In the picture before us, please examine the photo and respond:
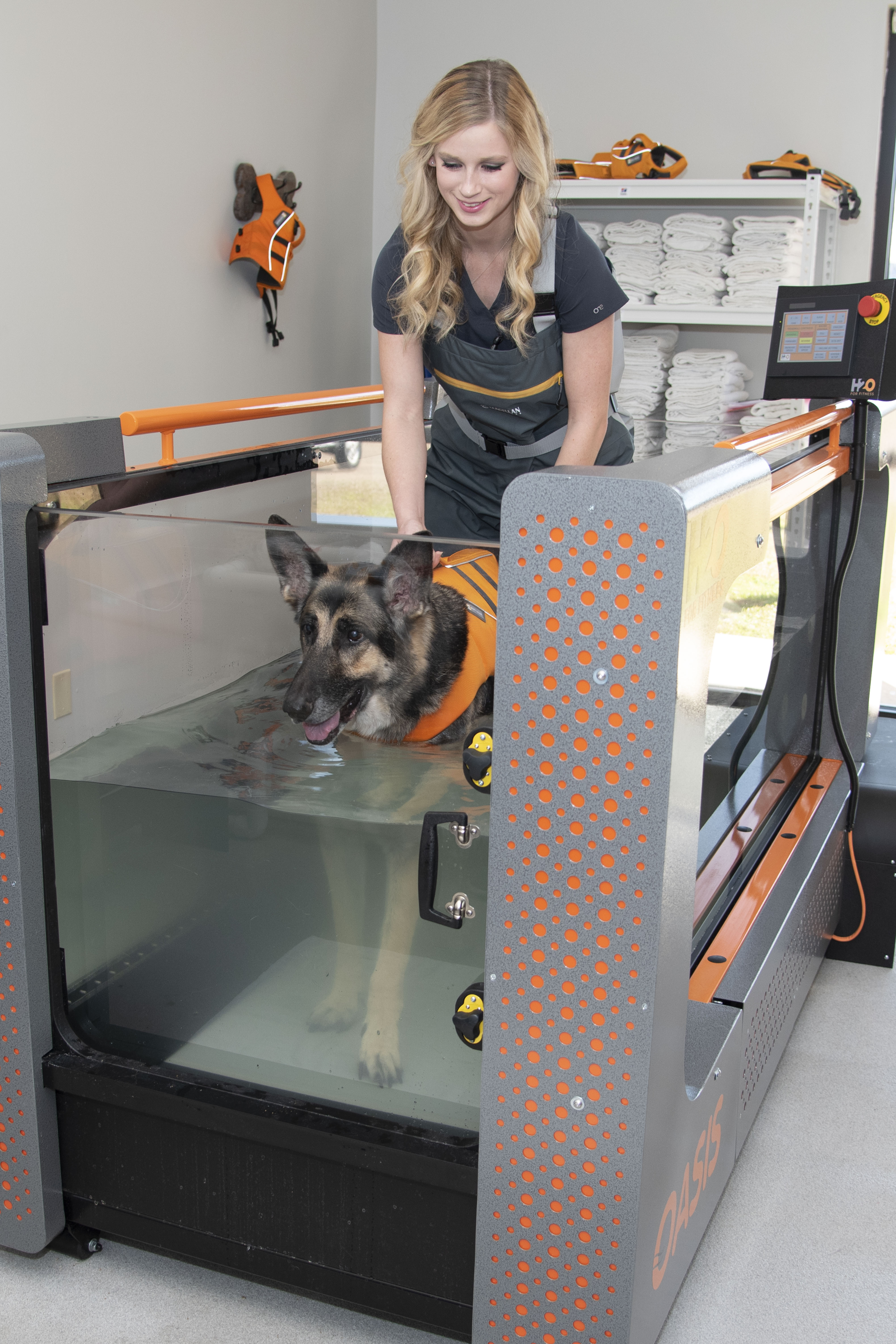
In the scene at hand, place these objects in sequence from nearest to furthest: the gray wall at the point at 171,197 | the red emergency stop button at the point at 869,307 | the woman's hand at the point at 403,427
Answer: the woman's hand at the point at 403,427, the red emergency stop button at the point at 869,307, the gray wall at the point at 171,197

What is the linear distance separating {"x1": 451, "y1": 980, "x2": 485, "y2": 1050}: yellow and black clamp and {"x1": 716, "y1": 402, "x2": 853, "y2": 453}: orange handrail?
2.13ft

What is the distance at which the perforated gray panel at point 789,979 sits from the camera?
1.58 metres

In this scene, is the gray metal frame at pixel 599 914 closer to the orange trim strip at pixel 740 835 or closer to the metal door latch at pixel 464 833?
the metal door latch at pixel 464 833

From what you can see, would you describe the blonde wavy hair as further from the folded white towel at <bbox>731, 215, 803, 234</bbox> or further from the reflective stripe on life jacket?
the folded white towel at <bbox>731, 215, 803, 234</bbox>

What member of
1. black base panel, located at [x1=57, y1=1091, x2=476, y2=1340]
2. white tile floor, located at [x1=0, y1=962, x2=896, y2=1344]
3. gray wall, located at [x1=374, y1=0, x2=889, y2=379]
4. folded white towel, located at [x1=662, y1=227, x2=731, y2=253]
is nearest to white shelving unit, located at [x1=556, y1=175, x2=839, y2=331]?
folded white towel, located at [x1=662, y1=227, x2=731, y2=253]

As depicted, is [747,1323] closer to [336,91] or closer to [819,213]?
[819,213]

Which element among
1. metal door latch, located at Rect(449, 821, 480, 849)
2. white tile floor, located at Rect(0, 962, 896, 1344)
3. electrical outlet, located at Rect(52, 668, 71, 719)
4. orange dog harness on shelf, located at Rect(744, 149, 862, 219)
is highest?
orange dog harness on shelf, located at Rect(744, 149, 862, 219)

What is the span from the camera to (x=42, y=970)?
1.36 meters

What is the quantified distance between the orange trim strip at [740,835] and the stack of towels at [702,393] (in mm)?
2136

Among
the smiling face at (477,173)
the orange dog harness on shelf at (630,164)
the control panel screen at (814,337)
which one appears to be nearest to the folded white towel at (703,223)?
the orange dog harness on shelf at (630,164)

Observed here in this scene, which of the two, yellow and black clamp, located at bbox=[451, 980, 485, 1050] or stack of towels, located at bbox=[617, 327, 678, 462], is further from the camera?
stack of towels, located at bbox=[617, 327, 678, 462]

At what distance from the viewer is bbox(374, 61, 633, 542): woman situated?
1.56 meters

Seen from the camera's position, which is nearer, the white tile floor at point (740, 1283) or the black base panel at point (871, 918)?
the white tile floor at point (740, 1283)

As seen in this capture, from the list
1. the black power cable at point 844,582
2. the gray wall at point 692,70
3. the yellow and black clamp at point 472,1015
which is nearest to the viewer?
A: the yellow and black clamp at point 472,1015
